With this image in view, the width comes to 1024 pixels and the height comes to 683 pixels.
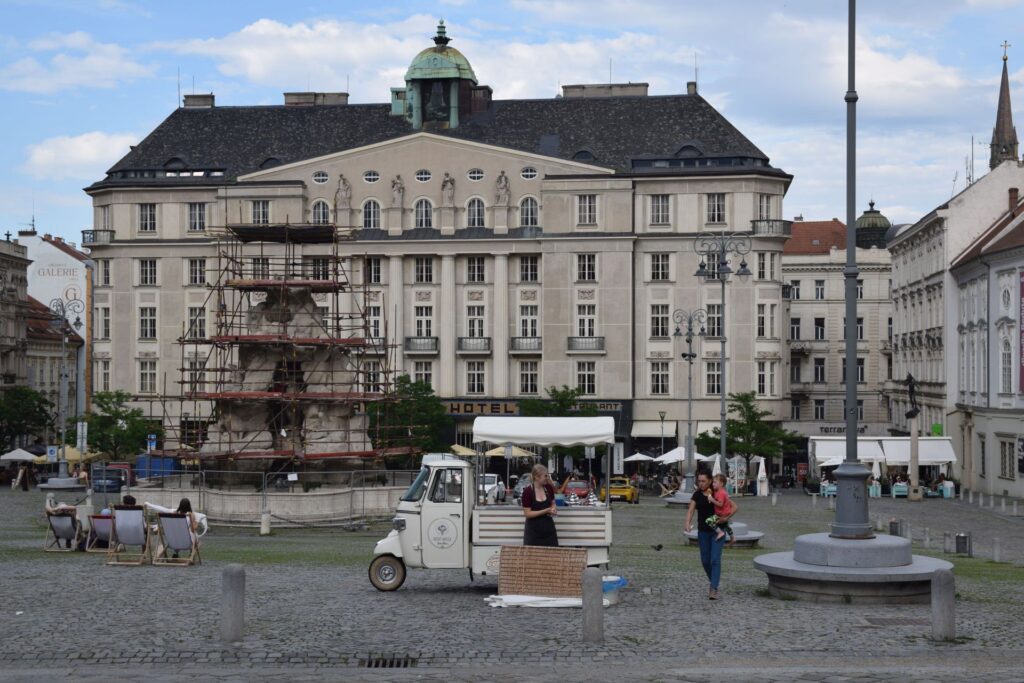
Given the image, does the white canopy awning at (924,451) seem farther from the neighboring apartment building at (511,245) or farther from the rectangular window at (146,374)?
the rectangular window at (146,374)

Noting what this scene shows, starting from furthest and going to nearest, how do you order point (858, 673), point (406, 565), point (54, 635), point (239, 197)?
1. point (239, 197)
2. point (406, 565)
3. point (54, 635)
4. point (858, 673)

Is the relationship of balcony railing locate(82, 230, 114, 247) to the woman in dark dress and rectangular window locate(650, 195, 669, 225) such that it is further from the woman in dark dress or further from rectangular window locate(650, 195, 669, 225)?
the woman in dark dress

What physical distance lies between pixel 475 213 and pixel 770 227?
51.7 feet

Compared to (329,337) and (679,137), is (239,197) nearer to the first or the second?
(679,137)

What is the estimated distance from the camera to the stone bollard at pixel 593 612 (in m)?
16.8

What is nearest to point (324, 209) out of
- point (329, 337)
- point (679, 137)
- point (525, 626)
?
point (679, 137)

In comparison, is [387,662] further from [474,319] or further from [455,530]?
[474,319]

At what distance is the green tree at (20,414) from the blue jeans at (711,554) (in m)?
68.9

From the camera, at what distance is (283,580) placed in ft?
76.5

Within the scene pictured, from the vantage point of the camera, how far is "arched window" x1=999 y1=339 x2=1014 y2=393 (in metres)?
61.5

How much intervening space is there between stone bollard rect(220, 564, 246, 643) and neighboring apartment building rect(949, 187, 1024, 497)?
48415 mm

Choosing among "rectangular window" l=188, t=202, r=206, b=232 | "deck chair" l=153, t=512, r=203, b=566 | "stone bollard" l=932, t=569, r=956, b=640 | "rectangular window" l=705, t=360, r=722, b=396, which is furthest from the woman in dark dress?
"rectangular window" l=188, t=202, r=206, b=232

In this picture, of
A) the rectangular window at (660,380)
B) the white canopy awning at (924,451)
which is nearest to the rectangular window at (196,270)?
the rectangular window at (660,380)

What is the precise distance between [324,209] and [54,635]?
66.6 m
